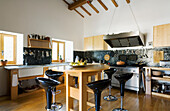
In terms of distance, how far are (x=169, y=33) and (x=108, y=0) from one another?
2.70 m

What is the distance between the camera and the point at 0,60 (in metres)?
3.22

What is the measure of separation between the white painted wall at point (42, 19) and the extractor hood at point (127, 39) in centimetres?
205

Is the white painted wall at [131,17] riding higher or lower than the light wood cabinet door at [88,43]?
higher

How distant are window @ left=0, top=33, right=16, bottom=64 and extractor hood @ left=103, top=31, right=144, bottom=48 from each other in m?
3.44

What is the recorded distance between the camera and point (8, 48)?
3.51 metres

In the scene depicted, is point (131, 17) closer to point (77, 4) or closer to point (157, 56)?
point (157, 56)

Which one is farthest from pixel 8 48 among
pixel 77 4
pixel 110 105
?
pixel 110 105

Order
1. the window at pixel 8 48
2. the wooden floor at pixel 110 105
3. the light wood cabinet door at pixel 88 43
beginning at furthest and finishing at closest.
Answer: the light wood cabinet door at pixel 88 43 < the window at pixel 8 48 < the wooden floor at pixel 110 105

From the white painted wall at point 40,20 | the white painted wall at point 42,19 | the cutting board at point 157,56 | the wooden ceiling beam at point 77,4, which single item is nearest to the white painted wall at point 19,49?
the white painted wall at point 40,20

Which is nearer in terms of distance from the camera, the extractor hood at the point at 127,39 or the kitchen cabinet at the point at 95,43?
the extractor hood at the point at 127,39

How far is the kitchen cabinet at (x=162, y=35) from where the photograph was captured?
3289 millimetres

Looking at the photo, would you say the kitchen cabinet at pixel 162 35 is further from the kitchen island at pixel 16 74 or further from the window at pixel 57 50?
the kitchen island at pixel 16 74

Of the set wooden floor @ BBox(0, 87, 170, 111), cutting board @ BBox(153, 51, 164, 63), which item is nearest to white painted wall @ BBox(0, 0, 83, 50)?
wooden floor @ BBox(0, 87, 170, 111)

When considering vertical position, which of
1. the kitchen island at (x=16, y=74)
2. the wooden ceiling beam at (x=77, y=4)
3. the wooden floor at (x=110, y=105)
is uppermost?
the wooden ceiling beam at (x=77, y=4)
